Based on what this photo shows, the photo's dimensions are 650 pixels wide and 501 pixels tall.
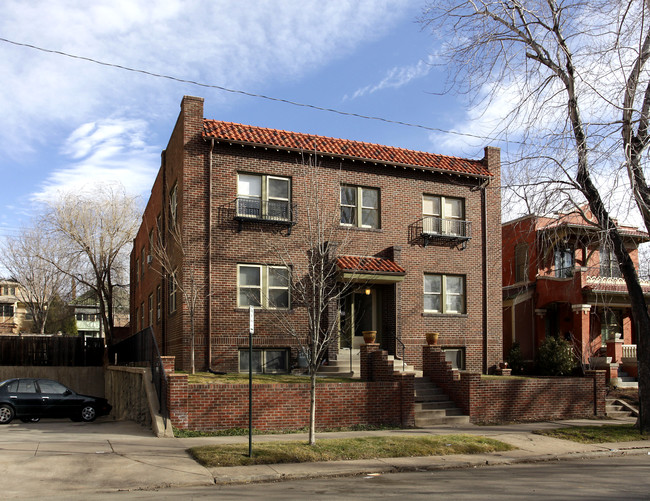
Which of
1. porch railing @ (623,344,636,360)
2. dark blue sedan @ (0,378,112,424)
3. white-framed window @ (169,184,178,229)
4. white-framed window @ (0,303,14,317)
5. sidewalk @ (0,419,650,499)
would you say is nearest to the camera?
sidewalk @ (0,419,650,499)

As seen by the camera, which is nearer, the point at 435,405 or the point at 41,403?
the point at 435,405

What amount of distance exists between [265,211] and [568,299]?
46.5 feet

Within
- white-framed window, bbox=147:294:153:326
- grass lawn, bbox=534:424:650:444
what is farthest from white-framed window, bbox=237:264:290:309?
white-framed window, bbox=147:294:153:326

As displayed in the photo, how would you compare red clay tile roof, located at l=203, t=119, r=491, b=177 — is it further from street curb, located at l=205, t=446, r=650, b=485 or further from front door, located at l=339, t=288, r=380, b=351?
street curb, located at l=205, t=446, r=650, b=485

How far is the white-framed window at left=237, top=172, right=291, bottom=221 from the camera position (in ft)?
65.1

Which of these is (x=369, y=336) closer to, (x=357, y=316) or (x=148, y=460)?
(x=357, y=316)

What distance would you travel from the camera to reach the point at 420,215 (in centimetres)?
2231

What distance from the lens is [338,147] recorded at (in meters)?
21.3

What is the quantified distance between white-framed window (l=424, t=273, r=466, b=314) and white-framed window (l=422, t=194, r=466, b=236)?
1574 millimetres

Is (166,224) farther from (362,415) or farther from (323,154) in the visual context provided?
(362,415)

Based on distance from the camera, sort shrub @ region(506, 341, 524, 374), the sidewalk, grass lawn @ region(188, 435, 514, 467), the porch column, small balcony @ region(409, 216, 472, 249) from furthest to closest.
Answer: the porch column
shrub @ region(506, 341, 524, 374)
small balcony @ region(409, 216, 472, 249)
grass lawn @ region(188, 435, 514, 467)
the sidewalk

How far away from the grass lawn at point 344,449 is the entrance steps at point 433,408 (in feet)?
7.48

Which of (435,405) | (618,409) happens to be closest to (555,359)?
(618,409)

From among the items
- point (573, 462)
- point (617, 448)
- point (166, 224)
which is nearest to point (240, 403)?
point (573, 462)
